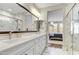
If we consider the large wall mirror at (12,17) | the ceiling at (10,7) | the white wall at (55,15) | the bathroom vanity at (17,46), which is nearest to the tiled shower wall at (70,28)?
the white wall at (55,15)

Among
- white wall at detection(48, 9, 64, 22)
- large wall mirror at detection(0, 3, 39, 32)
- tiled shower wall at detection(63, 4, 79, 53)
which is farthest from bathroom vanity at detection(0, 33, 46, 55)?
tiled shower wall at detection(63, 4, 79, 53)

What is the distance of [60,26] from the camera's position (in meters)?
2.38

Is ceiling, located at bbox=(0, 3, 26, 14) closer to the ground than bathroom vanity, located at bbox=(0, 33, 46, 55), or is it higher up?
higher up

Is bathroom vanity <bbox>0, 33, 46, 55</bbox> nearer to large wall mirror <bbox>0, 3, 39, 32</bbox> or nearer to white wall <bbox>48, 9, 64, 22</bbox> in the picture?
large wall mirror <bbox>0, 3, 39, 32</bbox>

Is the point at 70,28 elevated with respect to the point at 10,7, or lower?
lower

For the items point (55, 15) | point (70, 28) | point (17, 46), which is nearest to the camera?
point (17, 46)

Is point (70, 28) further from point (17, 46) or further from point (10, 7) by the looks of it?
point (17, 46)

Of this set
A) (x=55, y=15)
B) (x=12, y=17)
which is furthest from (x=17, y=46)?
(x=55, y=15)

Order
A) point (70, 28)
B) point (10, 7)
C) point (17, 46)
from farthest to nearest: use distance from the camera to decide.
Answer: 1. point (70, 28)
2. point (10, 7)
3. point (17, 46)

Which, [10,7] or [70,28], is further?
[70,28]

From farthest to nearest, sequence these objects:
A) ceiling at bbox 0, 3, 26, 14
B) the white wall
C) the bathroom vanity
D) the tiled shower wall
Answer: the tiled shower wall → the white wall → ceiling at bbox 0, 3, 26, 14 → the bathroom vanity

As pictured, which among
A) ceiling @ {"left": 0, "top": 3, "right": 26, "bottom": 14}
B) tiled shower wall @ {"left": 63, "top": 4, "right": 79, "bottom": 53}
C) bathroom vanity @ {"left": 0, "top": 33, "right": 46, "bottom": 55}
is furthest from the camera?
tiled shower wall @ {"left": 63, "top": 4, "right": 79, "bottom": 53}
